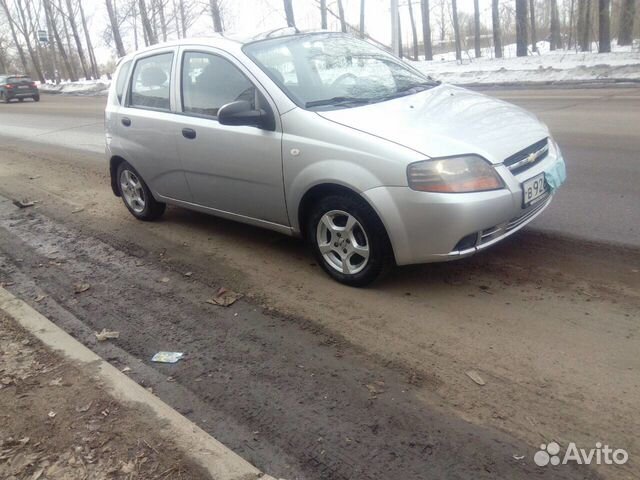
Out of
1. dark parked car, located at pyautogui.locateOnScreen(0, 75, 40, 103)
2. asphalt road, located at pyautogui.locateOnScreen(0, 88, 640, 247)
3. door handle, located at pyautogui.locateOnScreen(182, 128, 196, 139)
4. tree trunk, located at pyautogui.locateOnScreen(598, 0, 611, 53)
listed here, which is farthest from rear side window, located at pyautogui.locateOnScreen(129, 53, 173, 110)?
dark parked car, located at pyautogui.locateOnScreen(0, 75, 40, 103)

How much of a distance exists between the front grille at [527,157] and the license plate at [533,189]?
99 mm

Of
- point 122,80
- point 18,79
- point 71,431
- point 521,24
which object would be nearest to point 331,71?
point 122,80

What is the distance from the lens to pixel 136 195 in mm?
6387

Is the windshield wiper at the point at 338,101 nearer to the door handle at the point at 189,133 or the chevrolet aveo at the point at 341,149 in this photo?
the chevrolet aveo at the point at 341,149

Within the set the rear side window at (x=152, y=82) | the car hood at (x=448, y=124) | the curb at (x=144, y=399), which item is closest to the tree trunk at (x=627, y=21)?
the car hood at (x=448, y=124)

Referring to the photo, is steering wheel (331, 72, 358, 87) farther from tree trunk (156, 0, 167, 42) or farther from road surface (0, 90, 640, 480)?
tree trunk (156, 0, 167, 42)

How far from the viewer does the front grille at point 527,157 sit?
3879 millimetres

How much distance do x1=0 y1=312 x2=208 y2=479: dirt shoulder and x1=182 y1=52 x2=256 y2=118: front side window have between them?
2.37m

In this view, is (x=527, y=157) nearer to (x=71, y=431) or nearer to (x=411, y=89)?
(x=411, y=89)

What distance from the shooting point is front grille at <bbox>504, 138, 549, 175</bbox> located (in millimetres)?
3879

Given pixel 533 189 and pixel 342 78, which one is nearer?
pixel 533 189

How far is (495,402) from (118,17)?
4911 centimetres

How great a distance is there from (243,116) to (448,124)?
1484 mm

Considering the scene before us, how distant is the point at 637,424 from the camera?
8.65 ft
